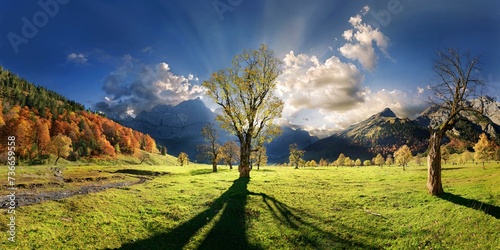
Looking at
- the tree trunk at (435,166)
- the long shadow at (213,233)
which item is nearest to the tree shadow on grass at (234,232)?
the long shadow at (213,233)

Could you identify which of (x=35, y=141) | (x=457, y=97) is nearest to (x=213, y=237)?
(x=457, y=97)

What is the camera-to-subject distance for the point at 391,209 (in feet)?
73.1

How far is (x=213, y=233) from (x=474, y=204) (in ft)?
67.7

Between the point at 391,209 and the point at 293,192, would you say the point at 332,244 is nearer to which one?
the point at 391,209

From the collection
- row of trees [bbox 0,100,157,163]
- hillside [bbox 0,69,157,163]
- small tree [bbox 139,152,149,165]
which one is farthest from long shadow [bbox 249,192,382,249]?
small tree [bbox 139,152,149,165]

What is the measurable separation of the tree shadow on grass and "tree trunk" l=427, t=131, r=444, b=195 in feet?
42.0

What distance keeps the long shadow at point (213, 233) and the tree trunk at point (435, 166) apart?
63.1ft

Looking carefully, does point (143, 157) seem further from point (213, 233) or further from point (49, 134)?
point (213, 233)

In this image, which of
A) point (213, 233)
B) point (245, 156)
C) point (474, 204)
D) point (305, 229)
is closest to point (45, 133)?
point (245, 156)

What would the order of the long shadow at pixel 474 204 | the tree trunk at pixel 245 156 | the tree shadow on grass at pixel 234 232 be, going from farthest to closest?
the tree trunk at pixel 245 156 → the long shadow at pixel 474 204 → the tree shadow on grass at pixel 234 232

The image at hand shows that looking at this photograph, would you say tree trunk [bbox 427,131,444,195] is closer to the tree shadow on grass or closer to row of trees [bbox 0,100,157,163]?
the tree shadow on grass

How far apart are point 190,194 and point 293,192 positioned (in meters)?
13.1

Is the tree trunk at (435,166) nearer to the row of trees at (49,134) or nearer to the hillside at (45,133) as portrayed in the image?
the row of trees at (49,134)

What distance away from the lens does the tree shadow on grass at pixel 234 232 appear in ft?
52.9
